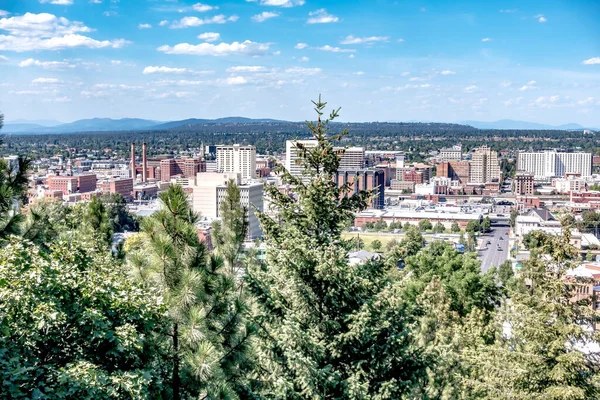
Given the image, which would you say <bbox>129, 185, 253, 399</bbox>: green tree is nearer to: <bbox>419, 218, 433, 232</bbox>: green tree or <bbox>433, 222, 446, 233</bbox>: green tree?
<bbox>433, 222, 446, 233</bbox>: green tree

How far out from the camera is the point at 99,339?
5.64 metres

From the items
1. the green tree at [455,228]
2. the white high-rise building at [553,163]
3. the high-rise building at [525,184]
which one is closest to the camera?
the green tree at [455,228]

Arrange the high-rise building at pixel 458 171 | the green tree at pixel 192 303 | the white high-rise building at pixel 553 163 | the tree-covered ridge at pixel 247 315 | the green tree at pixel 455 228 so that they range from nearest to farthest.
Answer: the tree-covered ridge at pixel 247 315, the green tree at pixel 192 303, the green tree at pixel 455 228, the high-rise building at pixel 458 171, the white high-rise building at pixel 553 163

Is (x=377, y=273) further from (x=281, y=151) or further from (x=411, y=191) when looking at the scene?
(x=281, y=151)

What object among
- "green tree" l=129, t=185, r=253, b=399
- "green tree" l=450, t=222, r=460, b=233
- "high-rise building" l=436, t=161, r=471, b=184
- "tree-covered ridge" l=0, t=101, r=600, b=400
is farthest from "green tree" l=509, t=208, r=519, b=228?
"green tree" l=129, t=185, r=253, b=399

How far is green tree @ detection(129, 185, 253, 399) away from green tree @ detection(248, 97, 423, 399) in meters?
0.55

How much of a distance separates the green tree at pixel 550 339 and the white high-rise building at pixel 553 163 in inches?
5748

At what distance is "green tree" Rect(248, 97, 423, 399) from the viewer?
271 inches

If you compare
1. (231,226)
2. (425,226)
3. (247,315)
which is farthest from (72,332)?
→ (425,226)

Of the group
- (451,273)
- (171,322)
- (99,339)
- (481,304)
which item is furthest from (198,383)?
(451,273)

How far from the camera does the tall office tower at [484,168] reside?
125188mm

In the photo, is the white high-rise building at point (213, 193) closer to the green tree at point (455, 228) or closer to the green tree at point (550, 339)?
the green tree at point (455, 228)

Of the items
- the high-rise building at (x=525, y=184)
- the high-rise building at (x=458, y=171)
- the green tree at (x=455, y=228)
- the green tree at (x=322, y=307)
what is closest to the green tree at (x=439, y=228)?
the green tree at (x=455, y=228)

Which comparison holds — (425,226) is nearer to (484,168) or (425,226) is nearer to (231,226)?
(484,168)
